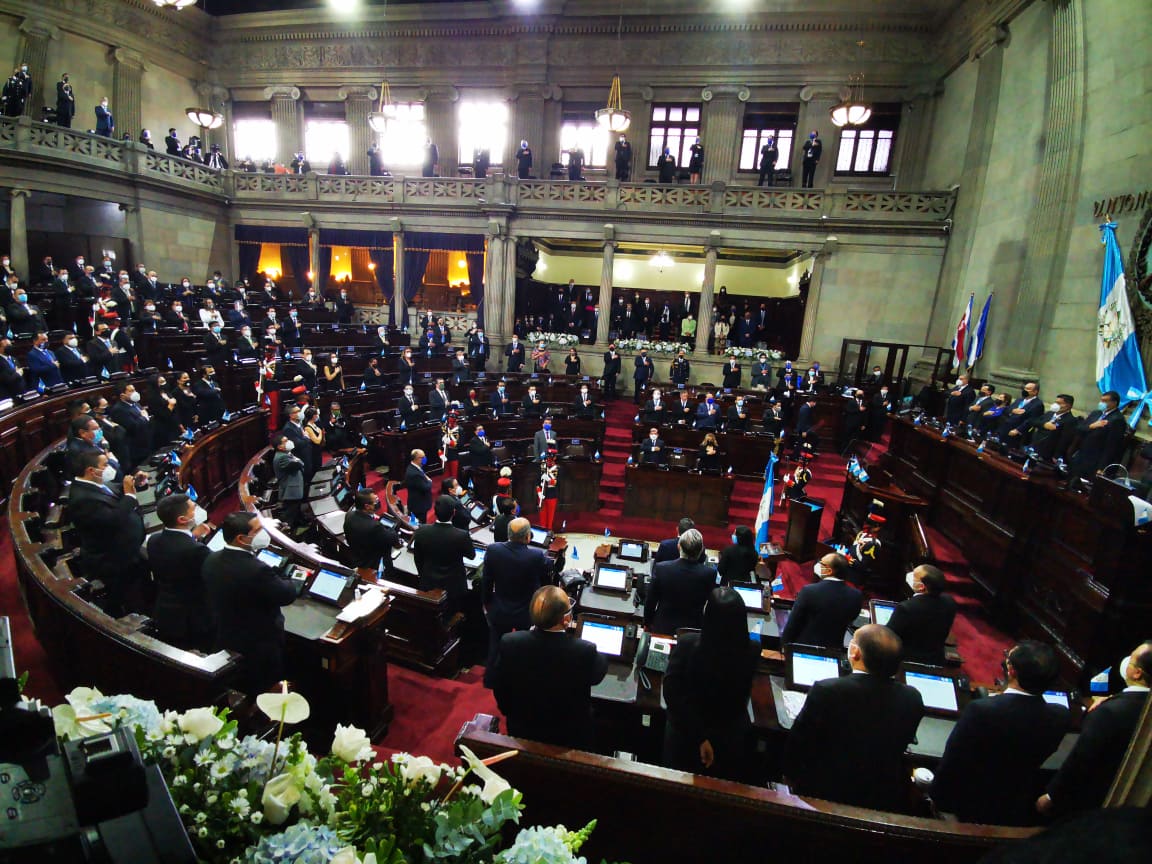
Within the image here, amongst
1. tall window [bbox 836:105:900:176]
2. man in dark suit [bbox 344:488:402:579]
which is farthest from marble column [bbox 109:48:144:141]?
tall window [bbox 836:105:900:176]

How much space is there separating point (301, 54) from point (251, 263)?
7.41 meters

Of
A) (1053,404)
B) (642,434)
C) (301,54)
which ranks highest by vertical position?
(301,54)

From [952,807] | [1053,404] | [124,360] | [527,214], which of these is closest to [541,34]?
[527,214]

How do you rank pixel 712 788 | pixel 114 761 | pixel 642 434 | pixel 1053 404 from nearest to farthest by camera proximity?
pixel 114 761, pixel 712 788, pixel 1053 404, pixel 642 434

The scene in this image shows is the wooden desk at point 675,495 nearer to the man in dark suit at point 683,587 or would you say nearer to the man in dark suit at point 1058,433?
the man in dark suit at point 1058,433

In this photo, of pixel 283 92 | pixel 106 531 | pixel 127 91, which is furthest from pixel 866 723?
pixel 283 92

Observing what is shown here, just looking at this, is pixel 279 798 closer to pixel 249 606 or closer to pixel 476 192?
pixel 249 606

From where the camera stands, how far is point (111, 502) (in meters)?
4.09

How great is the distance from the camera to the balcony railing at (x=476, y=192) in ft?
46.3

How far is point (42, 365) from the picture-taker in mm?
7664

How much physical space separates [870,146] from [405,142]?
1501 centimetres

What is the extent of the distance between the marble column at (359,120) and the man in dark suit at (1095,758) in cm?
2247

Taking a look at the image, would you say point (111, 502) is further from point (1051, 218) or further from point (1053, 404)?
point (1051, 218)

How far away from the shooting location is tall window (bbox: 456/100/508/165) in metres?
18.8
